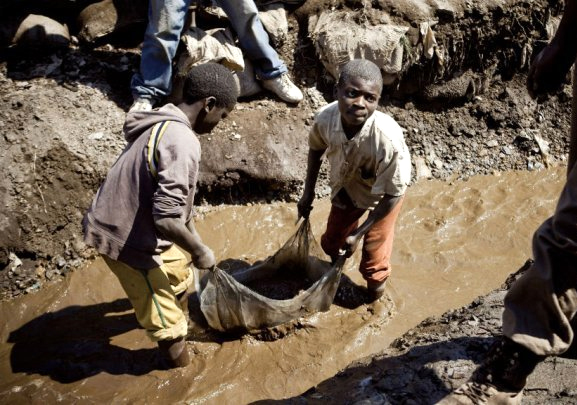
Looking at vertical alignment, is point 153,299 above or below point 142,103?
below

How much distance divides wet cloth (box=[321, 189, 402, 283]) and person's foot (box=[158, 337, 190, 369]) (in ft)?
3.86

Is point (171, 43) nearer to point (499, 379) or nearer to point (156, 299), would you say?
point (156, 299)

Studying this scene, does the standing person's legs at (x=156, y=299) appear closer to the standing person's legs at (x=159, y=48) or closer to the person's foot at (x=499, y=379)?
the person's foot at (x=499, y=379)

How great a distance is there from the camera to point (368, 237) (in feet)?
9.69

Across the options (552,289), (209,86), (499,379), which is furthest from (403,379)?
(209,86)

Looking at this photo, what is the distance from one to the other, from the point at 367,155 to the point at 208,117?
0.91 m

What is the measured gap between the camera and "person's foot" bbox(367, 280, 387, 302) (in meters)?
3.21

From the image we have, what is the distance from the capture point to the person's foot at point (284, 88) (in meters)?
4.46

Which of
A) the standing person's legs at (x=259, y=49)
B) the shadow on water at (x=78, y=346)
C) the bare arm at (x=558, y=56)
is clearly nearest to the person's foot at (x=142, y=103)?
the standing person's legs at (x=259, y=49)

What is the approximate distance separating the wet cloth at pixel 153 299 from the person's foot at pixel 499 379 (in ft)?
4.89

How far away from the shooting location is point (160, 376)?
111 inches

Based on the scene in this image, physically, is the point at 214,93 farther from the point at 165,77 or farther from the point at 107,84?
the point at 107,84

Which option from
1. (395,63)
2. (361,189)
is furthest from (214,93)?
(395,63)

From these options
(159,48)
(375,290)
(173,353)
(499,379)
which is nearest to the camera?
(499,379)
